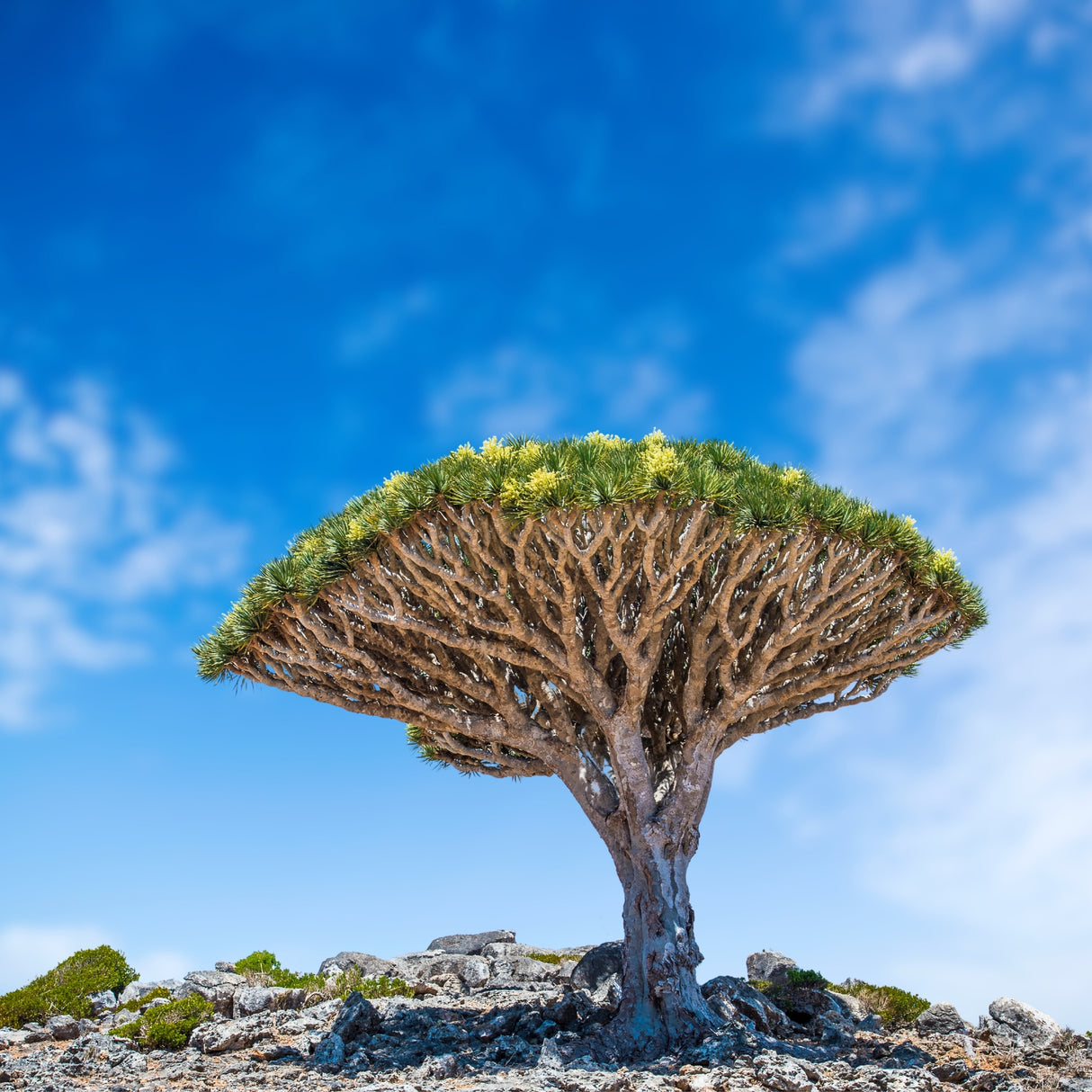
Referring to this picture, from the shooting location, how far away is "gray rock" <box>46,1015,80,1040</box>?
12.7m

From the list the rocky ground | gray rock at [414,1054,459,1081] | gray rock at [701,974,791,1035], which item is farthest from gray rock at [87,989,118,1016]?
gray rock at [701,974,791,1035]

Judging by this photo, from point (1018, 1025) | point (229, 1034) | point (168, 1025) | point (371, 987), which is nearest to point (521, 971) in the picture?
point (371, 987)

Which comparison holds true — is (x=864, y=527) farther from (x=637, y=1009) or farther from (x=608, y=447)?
(x=637, y=1009)

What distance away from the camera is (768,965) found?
1496 cm

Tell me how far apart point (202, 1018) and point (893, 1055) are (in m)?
8.84

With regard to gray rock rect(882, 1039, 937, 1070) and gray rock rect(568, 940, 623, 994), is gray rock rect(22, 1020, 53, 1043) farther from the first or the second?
gray rock rect(882, 1039, 937, 1070)

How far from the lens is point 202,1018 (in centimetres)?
1280

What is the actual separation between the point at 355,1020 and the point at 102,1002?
561 cm

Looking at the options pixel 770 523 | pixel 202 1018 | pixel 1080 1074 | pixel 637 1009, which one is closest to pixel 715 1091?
pixel 637 1009

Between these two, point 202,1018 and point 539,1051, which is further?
point 202,1018

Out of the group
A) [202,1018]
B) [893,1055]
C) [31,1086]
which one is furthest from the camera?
[202,1018]

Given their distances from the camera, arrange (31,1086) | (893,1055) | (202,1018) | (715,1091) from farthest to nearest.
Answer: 1. (202,1018)
2. (893,1055)
3. (31,1086)
4. (715,1091)

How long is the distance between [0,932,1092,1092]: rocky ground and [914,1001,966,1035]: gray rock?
2 centimetres

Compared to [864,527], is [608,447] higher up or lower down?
higher up
